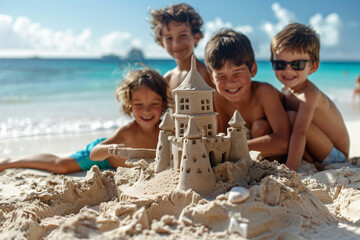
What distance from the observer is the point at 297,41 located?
4.37m

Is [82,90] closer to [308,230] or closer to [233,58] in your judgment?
[233,58]

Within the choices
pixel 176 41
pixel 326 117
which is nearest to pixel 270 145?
pixel 326 117

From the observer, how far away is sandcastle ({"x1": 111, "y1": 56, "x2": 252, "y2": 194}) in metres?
2.42

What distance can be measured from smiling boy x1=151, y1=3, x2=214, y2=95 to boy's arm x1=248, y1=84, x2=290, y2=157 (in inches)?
58.3

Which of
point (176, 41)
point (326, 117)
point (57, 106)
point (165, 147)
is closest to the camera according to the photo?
point (165, 147)

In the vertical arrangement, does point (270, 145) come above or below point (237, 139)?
below

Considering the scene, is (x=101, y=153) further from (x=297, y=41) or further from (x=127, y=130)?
(x=297, y=41)

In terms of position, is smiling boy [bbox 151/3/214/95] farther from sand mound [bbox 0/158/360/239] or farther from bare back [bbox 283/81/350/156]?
sand mound [bbox 0/158/360/239]

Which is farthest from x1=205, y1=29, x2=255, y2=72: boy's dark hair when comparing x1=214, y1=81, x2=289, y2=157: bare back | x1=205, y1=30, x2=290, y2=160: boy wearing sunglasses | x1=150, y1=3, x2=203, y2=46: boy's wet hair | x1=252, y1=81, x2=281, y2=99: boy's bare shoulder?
x1=150, y1=3, x2=203, y2=46: boy's wet hair

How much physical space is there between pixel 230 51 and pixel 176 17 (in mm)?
2027

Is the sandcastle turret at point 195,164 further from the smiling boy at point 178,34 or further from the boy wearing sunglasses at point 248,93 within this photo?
the smiling boy at point 178,34

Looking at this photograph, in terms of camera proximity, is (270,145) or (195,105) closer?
(195,105)

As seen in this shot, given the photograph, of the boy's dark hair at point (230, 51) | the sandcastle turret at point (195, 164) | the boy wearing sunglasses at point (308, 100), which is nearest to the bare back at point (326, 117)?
the boy wearing sunglasses at point (308, 100)

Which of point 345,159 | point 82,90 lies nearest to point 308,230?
point 345,159
